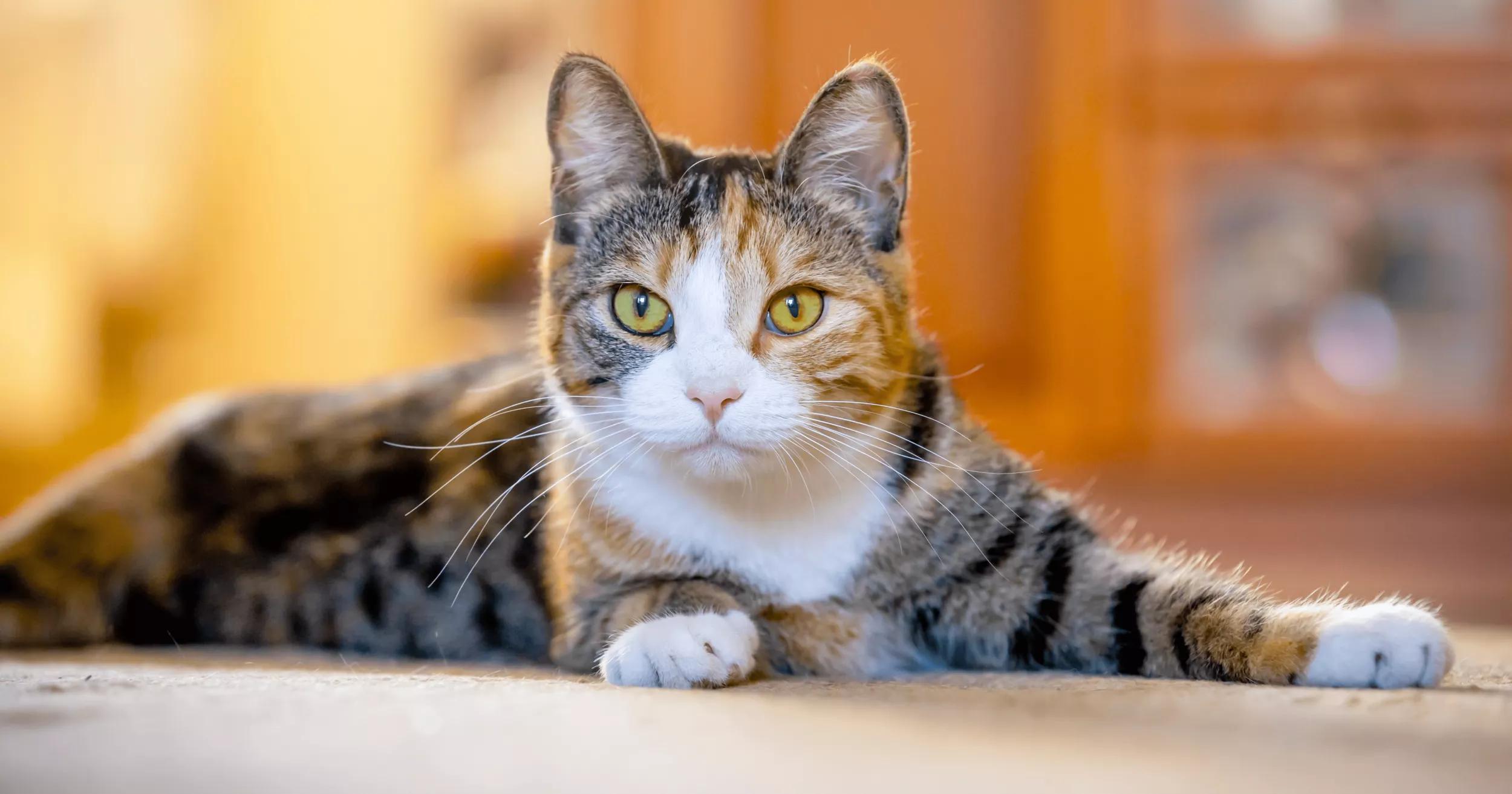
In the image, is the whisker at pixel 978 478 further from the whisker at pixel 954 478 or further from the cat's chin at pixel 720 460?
the cat's chin at pixel 720 460

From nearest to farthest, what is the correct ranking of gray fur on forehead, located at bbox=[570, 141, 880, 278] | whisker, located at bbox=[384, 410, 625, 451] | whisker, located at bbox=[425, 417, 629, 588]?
1. gray fur on forehead, located at bbox=[570, 141, 880, 278]
2. whisker, located at bbox=[384, 410, 625, 451]
3. whisker, located at bbox=[425, 417, 629, 588]

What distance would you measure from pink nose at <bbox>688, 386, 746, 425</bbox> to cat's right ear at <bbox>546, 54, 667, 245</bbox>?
27cm

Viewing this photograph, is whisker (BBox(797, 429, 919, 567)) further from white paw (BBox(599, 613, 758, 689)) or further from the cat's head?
white paw (BBox(599, 613, 758, 689))

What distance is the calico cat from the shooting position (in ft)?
3.39

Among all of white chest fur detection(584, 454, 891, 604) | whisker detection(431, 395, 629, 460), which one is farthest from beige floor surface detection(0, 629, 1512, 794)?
whisker detection(431, 395, 629, 460)

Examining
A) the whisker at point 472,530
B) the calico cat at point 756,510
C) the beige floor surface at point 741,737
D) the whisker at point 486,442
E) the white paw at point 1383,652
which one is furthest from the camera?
the whisker at point 472,530

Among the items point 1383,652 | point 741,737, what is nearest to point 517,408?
point 741,737

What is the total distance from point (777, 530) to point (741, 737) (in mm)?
427

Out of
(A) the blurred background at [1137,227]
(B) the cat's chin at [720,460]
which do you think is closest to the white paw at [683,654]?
(B) the cat's chin at [720,460]

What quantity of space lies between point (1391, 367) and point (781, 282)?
6.93ft

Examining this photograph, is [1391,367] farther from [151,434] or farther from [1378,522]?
[151,434]

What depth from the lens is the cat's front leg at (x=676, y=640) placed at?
974mm

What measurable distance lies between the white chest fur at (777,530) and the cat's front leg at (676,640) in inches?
1.4

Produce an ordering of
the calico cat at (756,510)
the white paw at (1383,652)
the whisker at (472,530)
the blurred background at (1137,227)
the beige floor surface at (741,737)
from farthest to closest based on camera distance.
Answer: the blurred background at (1137,227) < the whisker at (472,530) < the calico cat at (756,510) < the white paw at (1383,652) < the beige floor surface at (741,737)
